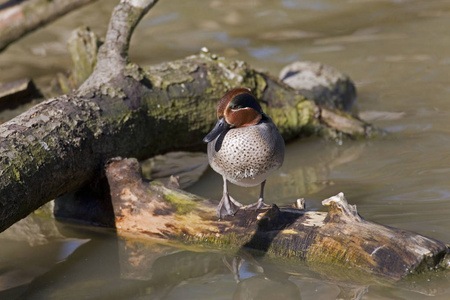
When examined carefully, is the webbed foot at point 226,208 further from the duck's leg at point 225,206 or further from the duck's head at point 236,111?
the duck's head at point 236,111

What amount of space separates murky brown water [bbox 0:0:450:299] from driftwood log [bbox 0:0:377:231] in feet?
1.14

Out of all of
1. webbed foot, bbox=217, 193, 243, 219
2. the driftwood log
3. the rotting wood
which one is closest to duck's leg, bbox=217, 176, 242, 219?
webbed foot, bbox=217, 193, 243, 219

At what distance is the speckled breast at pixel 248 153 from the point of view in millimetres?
3391

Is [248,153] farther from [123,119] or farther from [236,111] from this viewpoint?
[123,119]

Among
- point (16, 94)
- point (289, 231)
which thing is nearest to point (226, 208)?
point (289, 231)

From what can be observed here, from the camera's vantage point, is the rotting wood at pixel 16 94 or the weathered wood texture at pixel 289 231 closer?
the weathered wood texture at pixel 289 231

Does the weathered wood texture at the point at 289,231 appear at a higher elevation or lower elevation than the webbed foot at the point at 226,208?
lower

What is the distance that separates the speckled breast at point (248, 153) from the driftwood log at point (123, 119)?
1055 mm

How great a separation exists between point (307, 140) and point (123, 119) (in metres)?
1.93

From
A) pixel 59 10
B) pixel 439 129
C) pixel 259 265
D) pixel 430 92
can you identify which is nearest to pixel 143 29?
pixel 59 10

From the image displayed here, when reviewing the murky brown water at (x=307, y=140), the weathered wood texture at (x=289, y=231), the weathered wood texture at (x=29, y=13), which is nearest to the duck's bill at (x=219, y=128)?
the weathered wood texture at (x=289, y=231)

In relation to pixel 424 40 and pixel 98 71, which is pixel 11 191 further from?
pixel 424 40

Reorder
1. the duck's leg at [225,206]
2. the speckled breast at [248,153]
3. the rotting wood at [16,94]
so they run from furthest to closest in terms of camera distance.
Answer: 1. the rotting wood at [16,94]
2. the duck's leg at [225,206]
3. the speckled breast at [248,153]

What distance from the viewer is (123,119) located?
441cm
